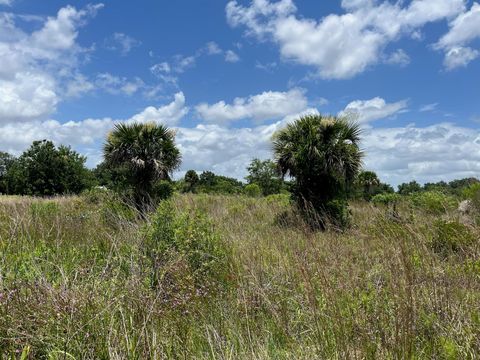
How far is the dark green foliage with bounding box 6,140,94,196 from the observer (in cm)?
3588

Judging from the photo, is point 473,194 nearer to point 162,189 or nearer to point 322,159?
point 322,159

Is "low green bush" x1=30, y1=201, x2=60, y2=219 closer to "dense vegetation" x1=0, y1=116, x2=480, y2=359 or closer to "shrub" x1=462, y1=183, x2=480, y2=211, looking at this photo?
"dense vegetation" x1=0, y1=116, x2=480, y2=359

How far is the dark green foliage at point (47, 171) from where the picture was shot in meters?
35.9

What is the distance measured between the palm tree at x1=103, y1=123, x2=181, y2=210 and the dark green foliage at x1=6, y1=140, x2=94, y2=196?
25501mm

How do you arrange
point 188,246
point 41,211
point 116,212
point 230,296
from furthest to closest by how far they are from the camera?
point 116,212, point 41,211, point 188,246, point 230,296

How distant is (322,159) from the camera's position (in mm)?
10359

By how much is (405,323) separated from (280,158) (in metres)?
9.03

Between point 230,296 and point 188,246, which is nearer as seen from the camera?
point 230,296

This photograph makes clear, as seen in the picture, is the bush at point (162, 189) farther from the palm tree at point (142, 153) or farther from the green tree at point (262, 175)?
the green tree at point (262, 175)

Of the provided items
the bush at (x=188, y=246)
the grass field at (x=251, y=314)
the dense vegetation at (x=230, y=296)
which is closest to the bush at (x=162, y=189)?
the dense vegetation at (x=230, y=296)

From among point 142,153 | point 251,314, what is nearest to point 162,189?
point 142,153

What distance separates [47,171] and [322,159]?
3296cm

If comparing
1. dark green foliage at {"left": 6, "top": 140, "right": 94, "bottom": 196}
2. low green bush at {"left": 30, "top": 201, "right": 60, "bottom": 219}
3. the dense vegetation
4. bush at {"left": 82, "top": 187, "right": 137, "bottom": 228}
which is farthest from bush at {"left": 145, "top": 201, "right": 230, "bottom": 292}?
dark green foliage at {"left": 6, "top": 140, "right": 94, "bottom": 196}

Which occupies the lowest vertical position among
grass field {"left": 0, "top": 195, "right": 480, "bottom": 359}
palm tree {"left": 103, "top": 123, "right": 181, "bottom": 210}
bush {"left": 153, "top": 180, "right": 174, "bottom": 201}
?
grass field {"left": 0, "top": 195, "right": 480, "bottom": 359}
